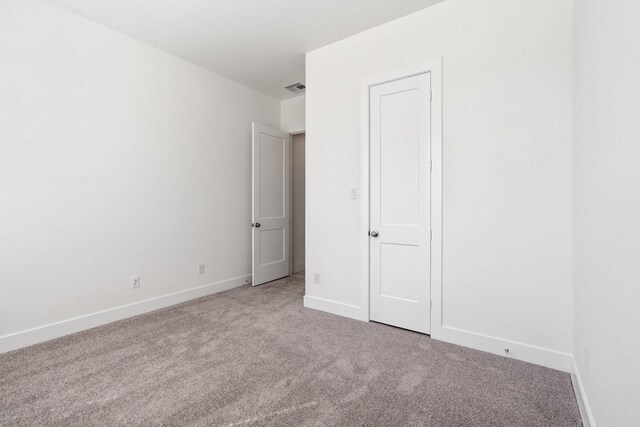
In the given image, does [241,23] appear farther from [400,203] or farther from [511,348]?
[511,348]

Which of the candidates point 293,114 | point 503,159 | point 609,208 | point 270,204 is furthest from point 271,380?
point 293,114

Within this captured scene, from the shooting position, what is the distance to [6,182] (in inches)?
91.7

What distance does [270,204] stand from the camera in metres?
4.44

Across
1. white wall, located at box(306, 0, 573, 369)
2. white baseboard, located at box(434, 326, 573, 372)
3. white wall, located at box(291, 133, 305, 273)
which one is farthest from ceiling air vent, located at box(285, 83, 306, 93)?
white baseboard, located at box(434, 326, 573, 372)

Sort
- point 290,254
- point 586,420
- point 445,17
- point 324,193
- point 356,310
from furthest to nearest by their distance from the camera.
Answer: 1. point 290,254
2. point 324,193
3. point 356,310
4. point 445,17
5. point 586,420

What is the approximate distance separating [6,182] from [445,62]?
3578 millimetres

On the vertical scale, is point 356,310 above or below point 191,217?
below

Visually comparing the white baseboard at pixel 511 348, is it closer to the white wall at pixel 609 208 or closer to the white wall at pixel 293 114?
the white wall at pixel 609 208

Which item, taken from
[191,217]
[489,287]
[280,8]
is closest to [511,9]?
[280,8]

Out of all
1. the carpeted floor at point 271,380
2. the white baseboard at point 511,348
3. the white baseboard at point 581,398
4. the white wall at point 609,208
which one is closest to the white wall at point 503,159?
the white baseboard at point 511,348

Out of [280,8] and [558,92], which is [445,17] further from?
[280,8]

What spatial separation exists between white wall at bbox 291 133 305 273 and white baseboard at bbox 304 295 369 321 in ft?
5.80

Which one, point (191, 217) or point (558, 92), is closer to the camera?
point (558, 92)

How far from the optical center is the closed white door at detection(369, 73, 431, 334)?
2607mm
